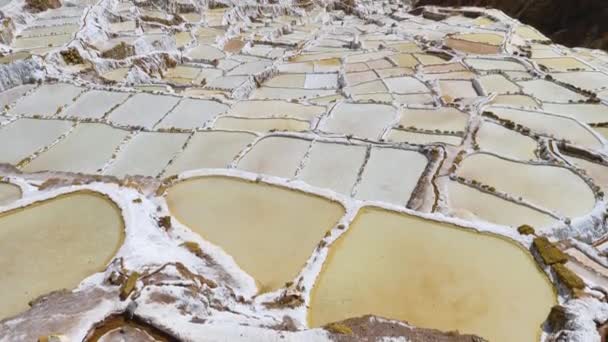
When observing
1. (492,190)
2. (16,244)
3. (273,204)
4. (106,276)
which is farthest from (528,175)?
(16,244)

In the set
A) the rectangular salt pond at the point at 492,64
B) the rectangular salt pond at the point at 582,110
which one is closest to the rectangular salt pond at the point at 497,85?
the rectangular salt pond at the point at 492,64

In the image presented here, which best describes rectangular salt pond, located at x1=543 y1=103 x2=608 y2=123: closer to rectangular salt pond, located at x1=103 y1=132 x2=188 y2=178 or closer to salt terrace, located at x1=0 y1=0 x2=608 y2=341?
salt terrace, located at x1=0 y1=0 x2=608 y2=341

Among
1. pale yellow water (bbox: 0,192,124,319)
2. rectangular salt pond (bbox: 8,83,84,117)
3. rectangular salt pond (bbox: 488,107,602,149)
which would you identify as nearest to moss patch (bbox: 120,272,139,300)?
pale yellow water (bbox: 0,192,124,319)

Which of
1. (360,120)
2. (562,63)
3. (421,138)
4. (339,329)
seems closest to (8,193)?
(339,329)

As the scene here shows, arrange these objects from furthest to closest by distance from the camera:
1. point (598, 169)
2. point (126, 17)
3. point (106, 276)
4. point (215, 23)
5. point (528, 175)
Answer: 1. point (215, 23)
2. point (126, 17)
3. point (598, 169)
4. point (528, 175)
5. point (106, 276)

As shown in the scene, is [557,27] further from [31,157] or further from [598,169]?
[31,157]

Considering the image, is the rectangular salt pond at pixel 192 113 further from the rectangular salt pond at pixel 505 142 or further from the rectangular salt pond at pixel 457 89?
the rectangular salt pond at pixel 457 89
